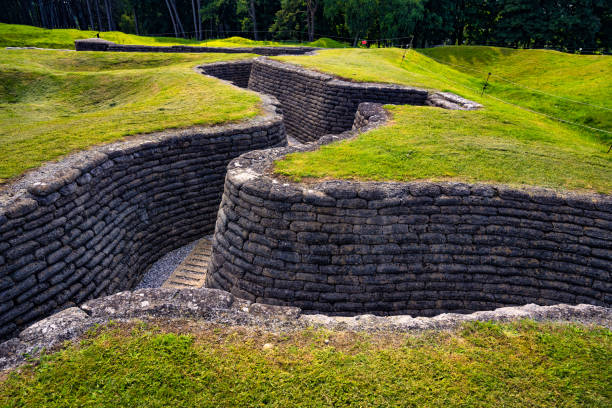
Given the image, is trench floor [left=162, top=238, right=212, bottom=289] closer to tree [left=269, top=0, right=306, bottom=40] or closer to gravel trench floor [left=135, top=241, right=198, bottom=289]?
gravel trench floor [left=135, top=241, right=198, bottom=289]

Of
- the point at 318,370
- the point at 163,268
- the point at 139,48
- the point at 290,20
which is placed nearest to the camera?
the point at 318,370

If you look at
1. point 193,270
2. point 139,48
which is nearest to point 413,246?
point 193,270

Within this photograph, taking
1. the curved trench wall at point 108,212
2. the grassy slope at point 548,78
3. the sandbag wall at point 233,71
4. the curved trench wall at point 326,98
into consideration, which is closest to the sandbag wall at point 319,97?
the curved trench wall at point 326,98

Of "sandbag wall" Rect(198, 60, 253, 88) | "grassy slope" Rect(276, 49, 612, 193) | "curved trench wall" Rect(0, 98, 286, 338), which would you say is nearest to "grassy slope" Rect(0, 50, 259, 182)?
"curved trench wall" Rect(0, 98, 286, 338)

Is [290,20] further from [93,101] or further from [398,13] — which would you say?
[93,101]

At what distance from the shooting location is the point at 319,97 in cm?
1456

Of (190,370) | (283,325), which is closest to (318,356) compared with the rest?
(283,325)

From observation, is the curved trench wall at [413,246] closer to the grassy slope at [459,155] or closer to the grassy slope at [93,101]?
the grassy slope at [459,155]

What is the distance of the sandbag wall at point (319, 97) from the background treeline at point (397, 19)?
2076 cm

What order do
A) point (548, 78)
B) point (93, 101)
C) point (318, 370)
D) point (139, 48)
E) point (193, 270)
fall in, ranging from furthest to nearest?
point (548, 78)
point (139, 48)
point (93, 101)
point (193, 270)
point (318, 370)

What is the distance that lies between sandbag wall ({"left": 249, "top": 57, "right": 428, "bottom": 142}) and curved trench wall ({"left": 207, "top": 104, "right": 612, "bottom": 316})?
7.96 meters

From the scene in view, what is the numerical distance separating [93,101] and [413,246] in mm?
14451

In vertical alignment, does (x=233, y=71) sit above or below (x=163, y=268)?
above

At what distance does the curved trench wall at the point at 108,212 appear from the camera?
5.69m
